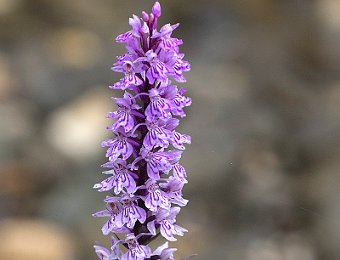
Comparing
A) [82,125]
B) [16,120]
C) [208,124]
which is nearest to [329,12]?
[208,124]

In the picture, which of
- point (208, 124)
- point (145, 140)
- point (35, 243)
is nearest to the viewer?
point (145, 140)

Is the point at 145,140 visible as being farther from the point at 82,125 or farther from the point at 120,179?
the point at 82,125

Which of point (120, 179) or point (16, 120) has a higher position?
point (16, 120)

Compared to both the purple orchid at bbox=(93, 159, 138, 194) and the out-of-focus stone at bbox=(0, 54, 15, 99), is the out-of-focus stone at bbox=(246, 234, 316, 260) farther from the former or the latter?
the purple orchid at bbox=(93, 159, 138, 194)

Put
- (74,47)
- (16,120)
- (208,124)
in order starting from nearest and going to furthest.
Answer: (208,124) < (16,120) < (74,47)

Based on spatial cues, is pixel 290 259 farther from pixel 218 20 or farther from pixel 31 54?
pixel 31 54

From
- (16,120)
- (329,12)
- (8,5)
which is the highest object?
(8,5)

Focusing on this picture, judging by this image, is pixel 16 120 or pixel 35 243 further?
pixel 16 120

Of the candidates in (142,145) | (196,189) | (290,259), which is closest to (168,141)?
(142,145)
